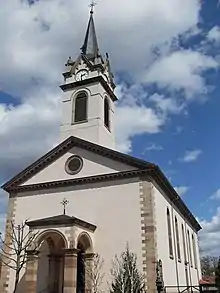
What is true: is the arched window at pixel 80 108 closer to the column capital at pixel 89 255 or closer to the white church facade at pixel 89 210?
the white church facade at pixel 89 210

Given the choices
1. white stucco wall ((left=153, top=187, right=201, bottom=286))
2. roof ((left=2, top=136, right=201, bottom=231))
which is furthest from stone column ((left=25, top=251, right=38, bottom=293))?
white stucco wall ((left=153, top=187, right=201, bottom=286))

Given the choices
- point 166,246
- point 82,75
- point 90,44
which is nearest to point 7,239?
point 166,246

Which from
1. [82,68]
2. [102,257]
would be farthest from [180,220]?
[82,68]

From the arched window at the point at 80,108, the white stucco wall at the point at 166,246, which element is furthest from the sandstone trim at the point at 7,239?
the white stucco wall at the point at 166,246

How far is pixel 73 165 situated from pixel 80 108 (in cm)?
667

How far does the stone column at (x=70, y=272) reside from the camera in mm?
18734

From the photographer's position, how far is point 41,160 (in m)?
26.2

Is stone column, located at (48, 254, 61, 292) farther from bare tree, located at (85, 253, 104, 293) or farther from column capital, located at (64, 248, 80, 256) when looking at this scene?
column capital, located at (64, 248, 80, 256)

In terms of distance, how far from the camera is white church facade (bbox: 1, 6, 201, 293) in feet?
68.0

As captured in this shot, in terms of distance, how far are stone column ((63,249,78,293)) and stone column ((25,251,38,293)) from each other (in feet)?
6.78

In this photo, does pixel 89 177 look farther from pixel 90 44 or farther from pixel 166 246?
pixel 90 44

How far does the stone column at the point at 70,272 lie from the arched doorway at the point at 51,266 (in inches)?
115

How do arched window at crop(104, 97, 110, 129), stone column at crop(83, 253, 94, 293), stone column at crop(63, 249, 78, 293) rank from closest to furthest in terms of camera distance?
1. stone column at crop(63, 249, 78, 293)
2. stone column at crop(83, 253, 94, 293)
3. arched window at crop(104, 97, 110, 129)

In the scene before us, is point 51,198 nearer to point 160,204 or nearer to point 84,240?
point 84,240
